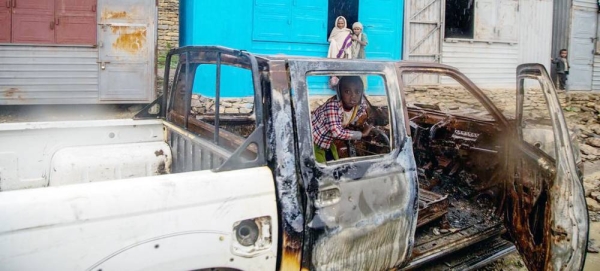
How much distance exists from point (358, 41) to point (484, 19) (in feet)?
15.1

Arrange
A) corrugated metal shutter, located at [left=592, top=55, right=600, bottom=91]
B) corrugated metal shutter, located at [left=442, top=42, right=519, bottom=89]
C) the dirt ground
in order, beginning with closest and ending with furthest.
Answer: the dirt ground, corrugated metal shutter, located at [left=442, top=42, right=519, bottom=89], corrugated metal shutter, located at [left=592, top=55, right=600, bottom=91]

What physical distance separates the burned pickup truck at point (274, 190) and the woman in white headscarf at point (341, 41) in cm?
618

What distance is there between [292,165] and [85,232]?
3.13 ft

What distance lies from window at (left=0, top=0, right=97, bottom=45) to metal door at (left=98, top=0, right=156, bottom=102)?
234 millimetres

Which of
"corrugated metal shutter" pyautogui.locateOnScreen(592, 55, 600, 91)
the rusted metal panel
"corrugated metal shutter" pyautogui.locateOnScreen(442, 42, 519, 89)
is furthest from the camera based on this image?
"corrugated metal shutter" pyautogui.locateOnScreen(592, 55, 600, 91)

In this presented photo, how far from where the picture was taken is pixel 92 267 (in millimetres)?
1792

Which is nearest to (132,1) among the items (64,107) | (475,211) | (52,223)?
(64,107)

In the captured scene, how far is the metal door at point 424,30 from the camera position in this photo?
11703mm

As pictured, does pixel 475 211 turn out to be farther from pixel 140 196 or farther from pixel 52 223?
pixel 52 223

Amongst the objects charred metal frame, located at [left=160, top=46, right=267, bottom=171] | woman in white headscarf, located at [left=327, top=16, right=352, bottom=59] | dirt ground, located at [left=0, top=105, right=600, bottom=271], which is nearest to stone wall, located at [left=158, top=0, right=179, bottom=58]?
dirt ground, located at [left=0, top=105, right=600, bottom=271]

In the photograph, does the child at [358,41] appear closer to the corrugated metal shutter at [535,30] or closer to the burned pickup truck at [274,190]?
the corrugated metal shutter at [535,30]

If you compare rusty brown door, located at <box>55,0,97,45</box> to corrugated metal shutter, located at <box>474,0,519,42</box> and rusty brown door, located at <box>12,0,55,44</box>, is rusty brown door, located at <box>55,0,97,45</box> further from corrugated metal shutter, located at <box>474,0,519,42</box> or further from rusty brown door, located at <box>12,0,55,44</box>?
corrugated metal shutter, located at <box>474,0,519,42</box>

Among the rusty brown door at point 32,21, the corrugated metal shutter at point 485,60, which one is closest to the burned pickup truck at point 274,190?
the rusty brown door at point 32,21

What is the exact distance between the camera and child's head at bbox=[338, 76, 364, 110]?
326 centimetres
